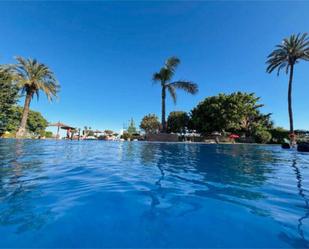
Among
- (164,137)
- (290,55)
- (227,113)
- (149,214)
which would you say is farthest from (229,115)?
(149,214)

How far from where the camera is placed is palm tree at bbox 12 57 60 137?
19.2 m

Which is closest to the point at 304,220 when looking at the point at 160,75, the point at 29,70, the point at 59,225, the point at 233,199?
the point at 233,199

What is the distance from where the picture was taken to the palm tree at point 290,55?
71.1 feet

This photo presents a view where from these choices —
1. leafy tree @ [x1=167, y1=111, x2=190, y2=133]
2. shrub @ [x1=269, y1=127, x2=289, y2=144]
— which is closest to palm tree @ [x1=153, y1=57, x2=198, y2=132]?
leafy tree @ [x1=167, y1=111, x2=190, y2=133]

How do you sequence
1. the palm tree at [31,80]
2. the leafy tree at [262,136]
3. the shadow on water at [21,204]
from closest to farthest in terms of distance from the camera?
1. the shadow on water at [21,204]
2. the palm tree at [31,80]
3. the leafy tree at [262,136]

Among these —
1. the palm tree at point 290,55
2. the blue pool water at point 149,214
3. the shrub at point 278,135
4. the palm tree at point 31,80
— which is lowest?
the blue pool water at point 149,214

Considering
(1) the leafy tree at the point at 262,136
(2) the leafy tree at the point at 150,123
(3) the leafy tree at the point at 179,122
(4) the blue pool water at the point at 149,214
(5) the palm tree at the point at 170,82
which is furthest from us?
(2) the leafy tree at the point at 150,123

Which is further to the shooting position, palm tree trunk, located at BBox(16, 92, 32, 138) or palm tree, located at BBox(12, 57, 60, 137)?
palm tree trunk, located at BBox(16, 92, 32, 138)

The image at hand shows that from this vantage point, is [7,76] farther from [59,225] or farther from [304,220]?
[304,220]

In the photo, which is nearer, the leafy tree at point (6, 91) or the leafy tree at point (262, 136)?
the leafy tree at point (6, 91)

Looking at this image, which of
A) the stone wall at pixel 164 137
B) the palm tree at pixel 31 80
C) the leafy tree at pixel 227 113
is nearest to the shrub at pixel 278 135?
the leafy tree at pixel 227 113

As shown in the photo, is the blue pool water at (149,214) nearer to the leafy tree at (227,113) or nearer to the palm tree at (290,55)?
the palm tree at (290,55)

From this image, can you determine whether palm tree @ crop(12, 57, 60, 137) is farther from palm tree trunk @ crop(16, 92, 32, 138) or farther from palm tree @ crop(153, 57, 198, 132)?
palm tree @ crop(153, 57, 198, 132)

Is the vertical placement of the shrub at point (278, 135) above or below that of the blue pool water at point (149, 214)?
above
